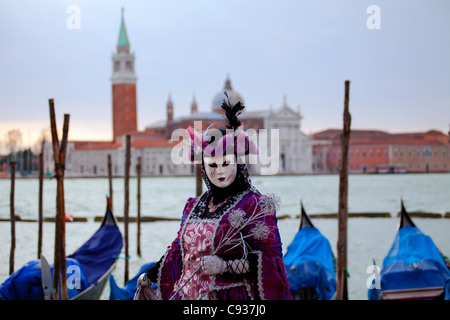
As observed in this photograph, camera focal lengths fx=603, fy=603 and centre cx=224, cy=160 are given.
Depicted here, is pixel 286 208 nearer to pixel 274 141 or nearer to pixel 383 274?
pixel 383 274

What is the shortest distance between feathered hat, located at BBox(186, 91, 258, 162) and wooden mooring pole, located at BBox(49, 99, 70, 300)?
2026 mm

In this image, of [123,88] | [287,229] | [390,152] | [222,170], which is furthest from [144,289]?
[123,88]

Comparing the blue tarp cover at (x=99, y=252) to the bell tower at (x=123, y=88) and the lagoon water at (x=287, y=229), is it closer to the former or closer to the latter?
the lagoon water at (x=287, y=229)

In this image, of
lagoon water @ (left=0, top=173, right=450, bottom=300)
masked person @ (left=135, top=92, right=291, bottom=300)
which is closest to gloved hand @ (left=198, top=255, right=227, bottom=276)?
masked person @ (left=135, top=92, right=291, bottom=300)

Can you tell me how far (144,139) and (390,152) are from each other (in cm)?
1443

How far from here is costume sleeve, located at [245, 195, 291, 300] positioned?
46.5 inches

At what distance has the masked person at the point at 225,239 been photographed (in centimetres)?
118

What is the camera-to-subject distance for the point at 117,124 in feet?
131

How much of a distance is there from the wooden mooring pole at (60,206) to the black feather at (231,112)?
206 centimetres

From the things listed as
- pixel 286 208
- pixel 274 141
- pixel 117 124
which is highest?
pixel 117 124

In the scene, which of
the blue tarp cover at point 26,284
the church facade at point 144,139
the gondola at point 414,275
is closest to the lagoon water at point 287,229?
the gondola at point 414,275

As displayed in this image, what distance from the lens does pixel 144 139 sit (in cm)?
3622
